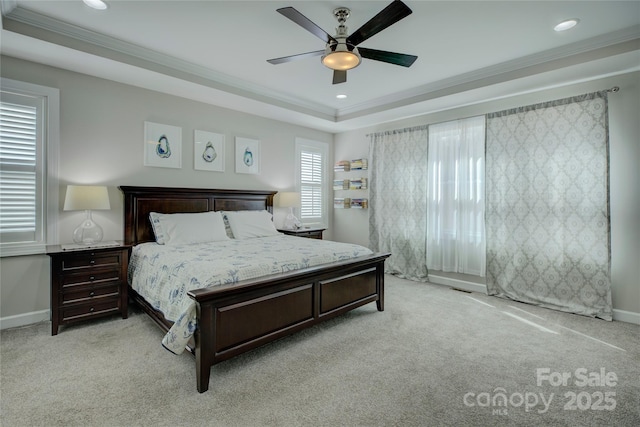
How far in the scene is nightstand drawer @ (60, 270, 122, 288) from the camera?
2.94 meters

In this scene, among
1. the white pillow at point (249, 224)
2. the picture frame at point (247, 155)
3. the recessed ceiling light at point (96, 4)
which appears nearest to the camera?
the recessed ceiling light at point (96, 4)

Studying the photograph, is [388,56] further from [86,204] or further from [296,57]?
[86,204]

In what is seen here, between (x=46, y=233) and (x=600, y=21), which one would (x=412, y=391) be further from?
(x=46, y=233)

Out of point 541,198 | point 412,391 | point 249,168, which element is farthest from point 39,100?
point 541,198

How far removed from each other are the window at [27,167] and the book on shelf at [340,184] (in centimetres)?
424

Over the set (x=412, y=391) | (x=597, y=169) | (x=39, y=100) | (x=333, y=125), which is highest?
(x=333, y=125)

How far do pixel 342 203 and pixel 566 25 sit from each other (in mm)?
4025

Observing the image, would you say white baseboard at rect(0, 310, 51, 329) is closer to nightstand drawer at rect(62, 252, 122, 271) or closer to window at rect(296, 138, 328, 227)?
nightstand drawer at rect(62, 252, 122, 271)

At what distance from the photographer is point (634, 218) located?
325 cm

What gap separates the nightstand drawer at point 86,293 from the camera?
2.94m

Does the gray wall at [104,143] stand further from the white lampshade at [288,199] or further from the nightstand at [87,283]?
the white lampshade at [288,199]

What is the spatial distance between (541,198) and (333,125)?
3.31m

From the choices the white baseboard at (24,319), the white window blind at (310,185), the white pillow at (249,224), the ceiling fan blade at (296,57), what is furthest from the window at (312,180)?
the white baseboard at (24,319)

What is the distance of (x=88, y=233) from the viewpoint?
3471 mm
